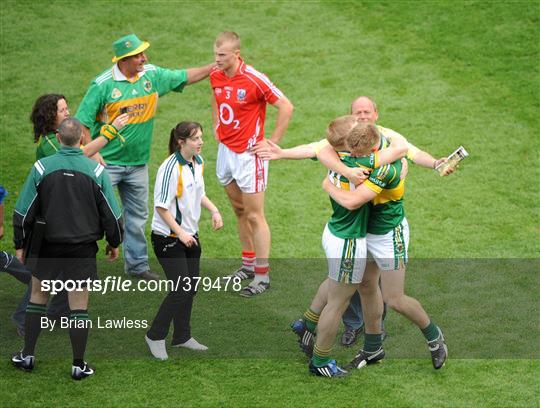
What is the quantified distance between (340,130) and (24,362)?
293 cm

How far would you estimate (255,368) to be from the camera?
27.0 feet

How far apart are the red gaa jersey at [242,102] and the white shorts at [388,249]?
224 cm

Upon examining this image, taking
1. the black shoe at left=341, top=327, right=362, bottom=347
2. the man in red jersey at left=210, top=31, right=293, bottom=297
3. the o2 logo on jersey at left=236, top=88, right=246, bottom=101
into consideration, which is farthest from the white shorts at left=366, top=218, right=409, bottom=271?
the o2 logo on jersey at left=236, top=88, right=246, bottom=101

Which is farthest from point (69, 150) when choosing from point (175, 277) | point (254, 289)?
point (254, 289)

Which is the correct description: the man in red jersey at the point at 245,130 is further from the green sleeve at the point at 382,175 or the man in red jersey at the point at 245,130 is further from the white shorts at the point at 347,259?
the green sleeve at the point at 382,175

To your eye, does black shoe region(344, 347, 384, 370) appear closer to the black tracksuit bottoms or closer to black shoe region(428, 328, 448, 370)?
black shoe region(428, 328, 448, 370)

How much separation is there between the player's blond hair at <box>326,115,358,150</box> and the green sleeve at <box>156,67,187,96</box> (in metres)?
2.55

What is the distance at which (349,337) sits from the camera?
8688 mm

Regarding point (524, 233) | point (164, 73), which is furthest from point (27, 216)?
point (524, 233)

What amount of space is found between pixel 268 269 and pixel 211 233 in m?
1.12

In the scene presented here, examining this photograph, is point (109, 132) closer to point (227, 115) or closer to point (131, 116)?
point (131, 116)

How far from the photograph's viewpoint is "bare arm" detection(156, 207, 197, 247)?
809 centimetres

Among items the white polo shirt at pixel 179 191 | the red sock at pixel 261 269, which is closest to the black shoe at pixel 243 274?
the red sock at pixel 261 269

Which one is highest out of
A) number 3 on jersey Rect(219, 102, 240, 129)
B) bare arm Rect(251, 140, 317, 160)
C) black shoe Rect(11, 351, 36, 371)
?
bare arm Rect(251, 140, 317, 160)
